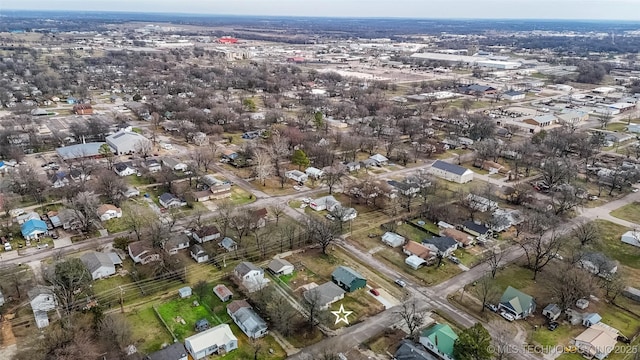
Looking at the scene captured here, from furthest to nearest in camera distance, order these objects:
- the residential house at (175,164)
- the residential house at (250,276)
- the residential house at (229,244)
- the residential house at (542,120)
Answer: the residential house at (542,120) → the residential house at (175,164) → the residential house at (229,244) → the residential house at (250,276)

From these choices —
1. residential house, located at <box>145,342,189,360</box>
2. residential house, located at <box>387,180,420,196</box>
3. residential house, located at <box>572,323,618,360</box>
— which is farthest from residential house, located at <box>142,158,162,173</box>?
residential house, located at <box>572,323,618,360</box>

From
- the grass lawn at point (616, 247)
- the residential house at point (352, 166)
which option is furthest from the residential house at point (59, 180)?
the grass lawn at point (616, 247)

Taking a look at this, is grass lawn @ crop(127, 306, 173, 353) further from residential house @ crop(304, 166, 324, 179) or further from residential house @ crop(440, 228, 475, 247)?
residential house @ crop(304, 166, 324, 179)

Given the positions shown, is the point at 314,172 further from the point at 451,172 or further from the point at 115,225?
the point at 115,225

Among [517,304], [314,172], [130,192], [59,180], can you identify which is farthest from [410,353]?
[59,180]

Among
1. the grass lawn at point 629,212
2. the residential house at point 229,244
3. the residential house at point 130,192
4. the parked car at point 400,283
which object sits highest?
the residential house at point 130,192

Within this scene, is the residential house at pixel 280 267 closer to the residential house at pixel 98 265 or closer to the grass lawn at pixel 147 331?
the grass lawn at pixel 147 331
